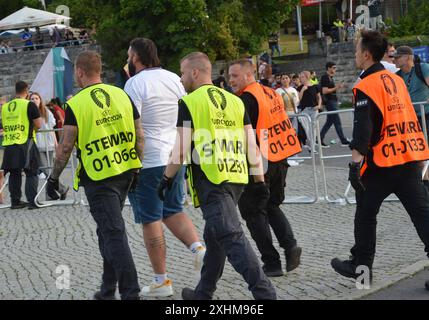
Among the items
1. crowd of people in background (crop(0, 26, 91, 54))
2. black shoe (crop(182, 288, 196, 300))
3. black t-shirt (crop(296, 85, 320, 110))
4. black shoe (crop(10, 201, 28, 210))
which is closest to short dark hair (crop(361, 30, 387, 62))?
black shoe (crop(182, 288, 196, 300))

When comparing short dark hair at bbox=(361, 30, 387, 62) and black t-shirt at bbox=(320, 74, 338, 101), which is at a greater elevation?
short dark hair at bbox=(361, 30, 387, 62)

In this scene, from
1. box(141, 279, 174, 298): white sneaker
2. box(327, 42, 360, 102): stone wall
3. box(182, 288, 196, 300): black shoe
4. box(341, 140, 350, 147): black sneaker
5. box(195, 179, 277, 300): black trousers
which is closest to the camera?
box(195, 179, 277, 300): black trousers

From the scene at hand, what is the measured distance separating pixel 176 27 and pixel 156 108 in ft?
105

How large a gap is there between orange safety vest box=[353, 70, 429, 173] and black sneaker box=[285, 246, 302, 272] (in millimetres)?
1348

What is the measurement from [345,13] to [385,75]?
158 feet

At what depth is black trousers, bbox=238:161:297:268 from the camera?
838cm

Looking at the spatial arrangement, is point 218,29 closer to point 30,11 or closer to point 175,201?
point 30,11

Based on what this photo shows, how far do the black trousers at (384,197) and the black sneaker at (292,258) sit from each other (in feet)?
3.24

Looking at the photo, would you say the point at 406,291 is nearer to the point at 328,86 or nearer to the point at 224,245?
the point at 224,245

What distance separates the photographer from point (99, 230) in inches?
294

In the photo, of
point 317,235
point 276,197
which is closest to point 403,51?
point 317,235

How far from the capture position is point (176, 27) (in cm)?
3984

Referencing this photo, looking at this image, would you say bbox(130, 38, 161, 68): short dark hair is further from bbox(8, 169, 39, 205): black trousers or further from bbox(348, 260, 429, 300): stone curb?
bbox(8, 169, 39, 205): black trousers

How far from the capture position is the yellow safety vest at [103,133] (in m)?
7.33
